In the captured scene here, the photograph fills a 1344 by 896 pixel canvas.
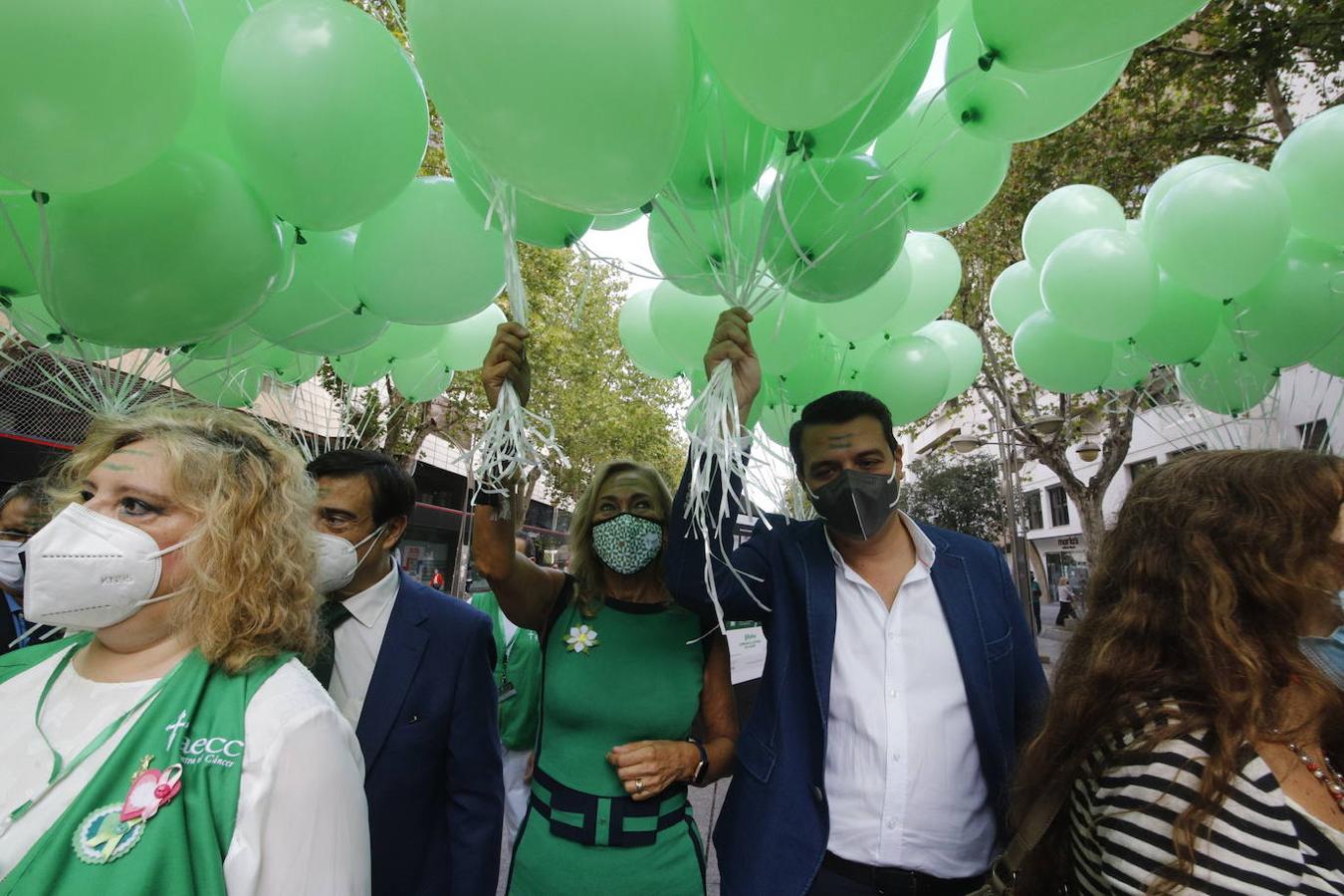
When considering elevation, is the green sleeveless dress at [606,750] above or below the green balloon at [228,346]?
below

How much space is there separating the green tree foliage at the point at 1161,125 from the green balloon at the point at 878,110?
320 cm

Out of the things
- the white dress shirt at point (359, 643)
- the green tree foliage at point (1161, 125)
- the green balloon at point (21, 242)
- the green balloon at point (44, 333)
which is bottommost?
the white dress shirt at point (359, 643)

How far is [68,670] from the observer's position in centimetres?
129

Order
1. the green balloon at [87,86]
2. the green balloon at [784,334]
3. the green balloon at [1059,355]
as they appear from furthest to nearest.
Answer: the green balloon at [1059,355], the green balloon at [784,334], the green balloon at [87,86]

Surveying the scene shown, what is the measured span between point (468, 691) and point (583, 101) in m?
1.73

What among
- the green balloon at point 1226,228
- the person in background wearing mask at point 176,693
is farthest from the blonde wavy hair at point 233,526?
the green balloon at point 1226,228

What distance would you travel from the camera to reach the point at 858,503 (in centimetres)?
193

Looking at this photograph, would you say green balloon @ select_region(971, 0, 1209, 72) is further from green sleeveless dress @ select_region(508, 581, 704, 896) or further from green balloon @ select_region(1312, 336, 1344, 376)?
green balloon @ select_region(1312, 336, 1344, 376)

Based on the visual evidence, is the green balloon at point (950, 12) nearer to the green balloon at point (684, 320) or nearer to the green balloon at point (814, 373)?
the green balloon at point (684, 320)

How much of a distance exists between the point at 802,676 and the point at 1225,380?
340 cm

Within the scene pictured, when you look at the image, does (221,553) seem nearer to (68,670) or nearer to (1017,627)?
(68,670)

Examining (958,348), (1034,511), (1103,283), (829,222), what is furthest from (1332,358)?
(1034,511)

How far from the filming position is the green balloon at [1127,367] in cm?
358

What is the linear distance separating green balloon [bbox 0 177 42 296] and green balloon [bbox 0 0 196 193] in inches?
18.1
